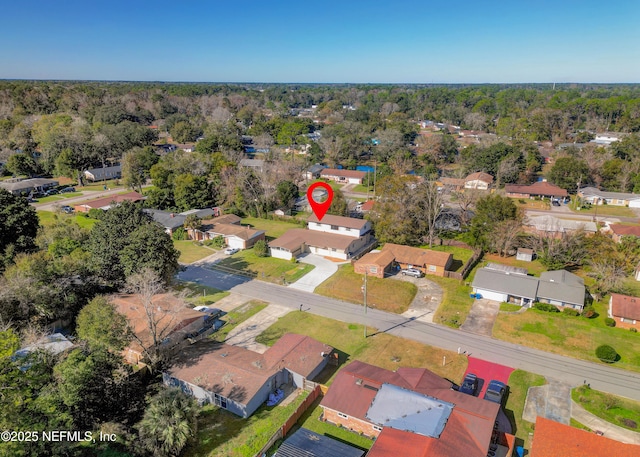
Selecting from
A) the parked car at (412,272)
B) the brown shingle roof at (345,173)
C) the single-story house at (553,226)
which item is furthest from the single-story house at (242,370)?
the brown shingle roof at (345,173)

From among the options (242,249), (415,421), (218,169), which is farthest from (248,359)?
(218,169)

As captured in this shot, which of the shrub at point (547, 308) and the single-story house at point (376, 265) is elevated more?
the single-story house at point (376, 265)

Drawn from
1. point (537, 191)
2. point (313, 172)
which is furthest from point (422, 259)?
point (313, 172)

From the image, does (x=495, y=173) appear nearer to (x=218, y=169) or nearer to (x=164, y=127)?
(x=218, y=169)

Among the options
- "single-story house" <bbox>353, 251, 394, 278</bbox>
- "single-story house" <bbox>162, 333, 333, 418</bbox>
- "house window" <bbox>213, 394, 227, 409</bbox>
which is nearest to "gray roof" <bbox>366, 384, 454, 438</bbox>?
"single-story house" <bbox>162, 333, 333, 418</bbox>

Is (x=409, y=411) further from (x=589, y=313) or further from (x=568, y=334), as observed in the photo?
(x=589, y=313)

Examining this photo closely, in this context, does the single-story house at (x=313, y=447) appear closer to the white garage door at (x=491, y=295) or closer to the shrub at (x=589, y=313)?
the white garage door at (x=491, y=295)

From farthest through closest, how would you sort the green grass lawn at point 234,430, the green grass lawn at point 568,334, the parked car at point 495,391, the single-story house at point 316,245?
1. the single-story house at point 316,245
2. the green grass lawn at point 568,334
3. the parked car at point 495,391
4. the green grass lawn at point 234,430
